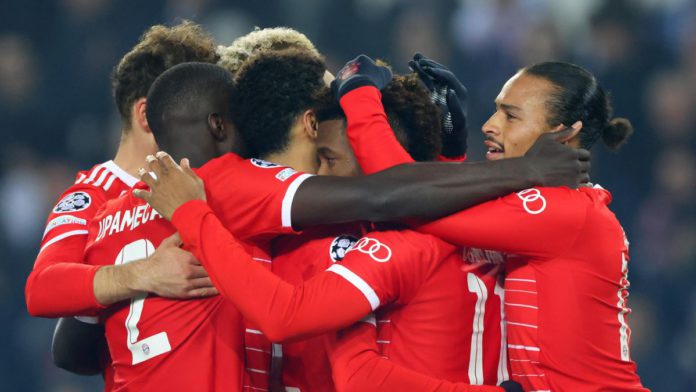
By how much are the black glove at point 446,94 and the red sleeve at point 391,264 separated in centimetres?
70

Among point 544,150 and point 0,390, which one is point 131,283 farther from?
point 0,390

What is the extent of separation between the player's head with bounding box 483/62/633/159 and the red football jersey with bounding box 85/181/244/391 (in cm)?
96

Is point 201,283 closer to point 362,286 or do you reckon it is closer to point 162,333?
Answer: point 162,333

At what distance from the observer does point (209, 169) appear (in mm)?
2639

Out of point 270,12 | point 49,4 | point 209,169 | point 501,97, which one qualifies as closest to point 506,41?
point 270,12

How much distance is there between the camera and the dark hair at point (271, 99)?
2750 mm

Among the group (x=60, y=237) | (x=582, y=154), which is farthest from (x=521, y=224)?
(x=60, y=237)

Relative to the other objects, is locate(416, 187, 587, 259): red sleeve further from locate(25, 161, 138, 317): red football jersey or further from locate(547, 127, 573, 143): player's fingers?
locate(25, 161, 138, 317): red football jersey

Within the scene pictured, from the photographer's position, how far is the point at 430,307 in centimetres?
254

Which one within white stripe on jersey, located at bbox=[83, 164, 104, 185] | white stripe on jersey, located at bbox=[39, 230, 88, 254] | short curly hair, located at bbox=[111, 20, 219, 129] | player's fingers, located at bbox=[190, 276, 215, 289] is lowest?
player's fingers, located at bbox=[190, 276, 215, 289]

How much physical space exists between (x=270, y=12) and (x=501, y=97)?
12.9 ft

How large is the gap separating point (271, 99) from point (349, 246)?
1.60ft

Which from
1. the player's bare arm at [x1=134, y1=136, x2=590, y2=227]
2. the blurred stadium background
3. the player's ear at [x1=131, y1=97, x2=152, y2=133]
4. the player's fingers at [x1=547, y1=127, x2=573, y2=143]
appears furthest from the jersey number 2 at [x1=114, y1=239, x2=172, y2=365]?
the blurred stadium background

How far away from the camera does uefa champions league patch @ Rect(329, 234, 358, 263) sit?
2652 millimetres
